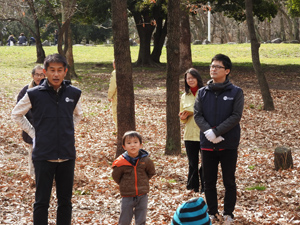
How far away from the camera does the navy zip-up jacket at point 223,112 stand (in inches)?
233

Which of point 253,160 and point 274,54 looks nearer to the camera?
point 253,160

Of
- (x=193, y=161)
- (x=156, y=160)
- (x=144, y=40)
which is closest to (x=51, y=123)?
(x=193, y=161)

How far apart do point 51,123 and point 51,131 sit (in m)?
0.08

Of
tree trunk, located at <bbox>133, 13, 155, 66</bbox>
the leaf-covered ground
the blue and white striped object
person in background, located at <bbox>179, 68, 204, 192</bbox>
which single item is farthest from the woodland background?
tree trunk, located at <bbox>133, 13, 155, 66</bbox>

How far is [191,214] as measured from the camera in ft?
9.37

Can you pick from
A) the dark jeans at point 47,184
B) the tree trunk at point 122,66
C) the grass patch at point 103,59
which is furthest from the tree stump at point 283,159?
the grass patch at point 103,59

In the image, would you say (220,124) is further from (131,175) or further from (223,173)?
(131,175)

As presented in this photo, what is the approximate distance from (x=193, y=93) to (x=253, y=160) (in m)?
3.12

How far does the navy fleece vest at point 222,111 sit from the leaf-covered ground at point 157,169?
1090 mm

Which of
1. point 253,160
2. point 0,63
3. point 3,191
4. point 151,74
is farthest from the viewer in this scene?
point 0,63

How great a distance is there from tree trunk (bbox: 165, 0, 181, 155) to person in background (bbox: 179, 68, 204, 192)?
2394 millimetres

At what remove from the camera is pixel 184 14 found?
25453mm

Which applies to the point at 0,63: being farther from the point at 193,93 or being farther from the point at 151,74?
the point at 193,93

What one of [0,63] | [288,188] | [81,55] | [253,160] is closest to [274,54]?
[81,55]
